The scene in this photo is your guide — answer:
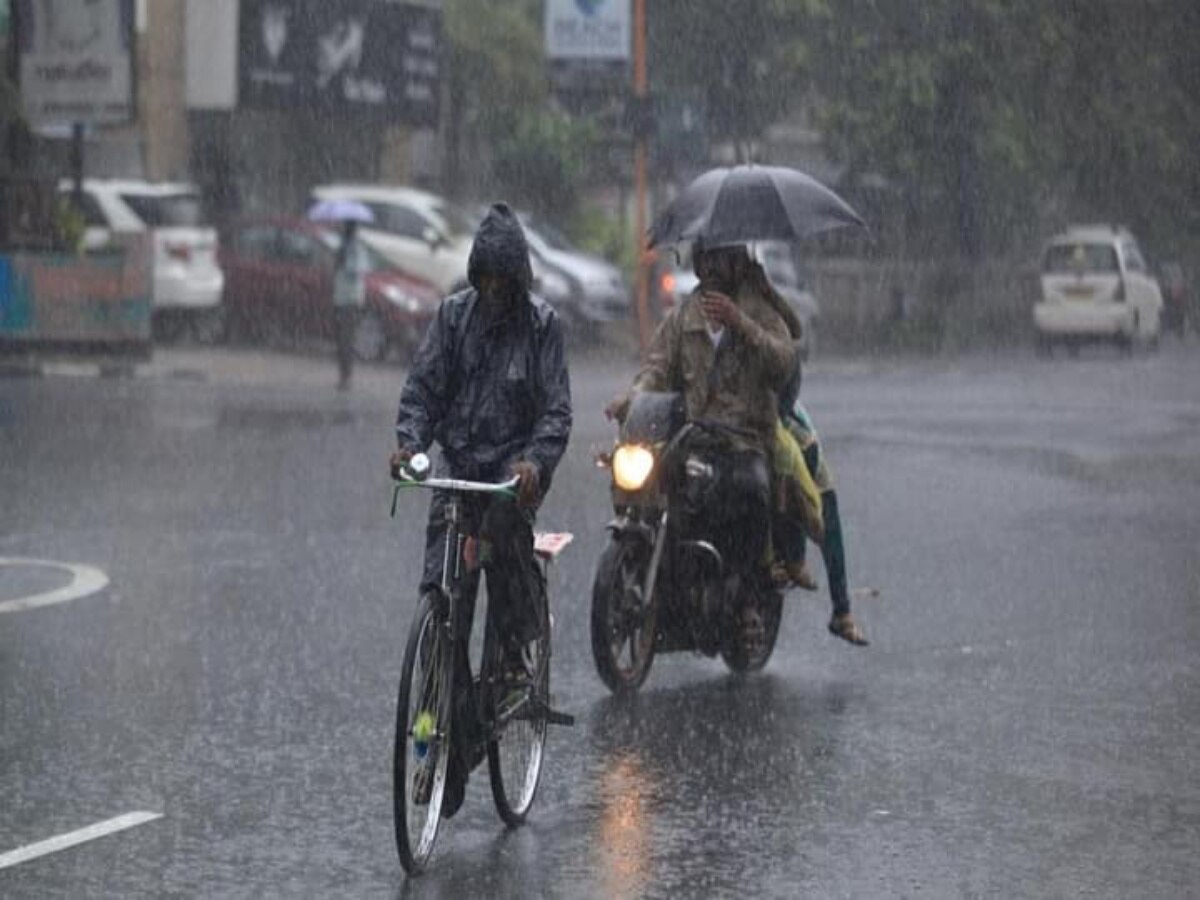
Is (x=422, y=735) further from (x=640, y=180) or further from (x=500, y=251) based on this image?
(x=640, y=180)

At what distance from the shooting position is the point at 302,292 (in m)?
33.2

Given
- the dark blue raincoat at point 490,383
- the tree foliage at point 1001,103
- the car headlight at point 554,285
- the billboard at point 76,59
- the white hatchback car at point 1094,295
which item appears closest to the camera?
the dark blue raincoat at point 490,383

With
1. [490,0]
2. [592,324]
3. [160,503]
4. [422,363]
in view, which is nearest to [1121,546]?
[160,503]

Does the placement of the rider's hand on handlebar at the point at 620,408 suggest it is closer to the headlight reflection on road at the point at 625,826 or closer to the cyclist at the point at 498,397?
the headlight reflection on road at the point at 625,826

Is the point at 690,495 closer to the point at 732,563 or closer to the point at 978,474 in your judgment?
the point at 732,563

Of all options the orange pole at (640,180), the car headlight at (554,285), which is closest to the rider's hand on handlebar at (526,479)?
the orange pole at (640,180)

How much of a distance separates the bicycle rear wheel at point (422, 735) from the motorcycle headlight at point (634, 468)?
2608 millimetres

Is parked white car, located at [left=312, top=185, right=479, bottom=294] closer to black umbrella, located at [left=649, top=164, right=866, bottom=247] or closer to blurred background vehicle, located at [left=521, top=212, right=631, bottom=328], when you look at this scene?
blurred background vehicle, located at [left=521, top=212, right=631, bottom=328]

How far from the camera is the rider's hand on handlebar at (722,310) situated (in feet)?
31.8

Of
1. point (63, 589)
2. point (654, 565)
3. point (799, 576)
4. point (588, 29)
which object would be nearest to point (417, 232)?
point (588, 29)

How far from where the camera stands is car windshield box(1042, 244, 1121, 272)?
40562 mm

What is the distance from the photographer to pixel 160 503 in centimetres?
1619

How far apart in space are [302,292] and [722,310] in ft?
78.3

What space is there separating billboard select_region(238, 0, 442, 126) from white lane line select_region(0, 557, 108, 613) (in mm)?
27419
